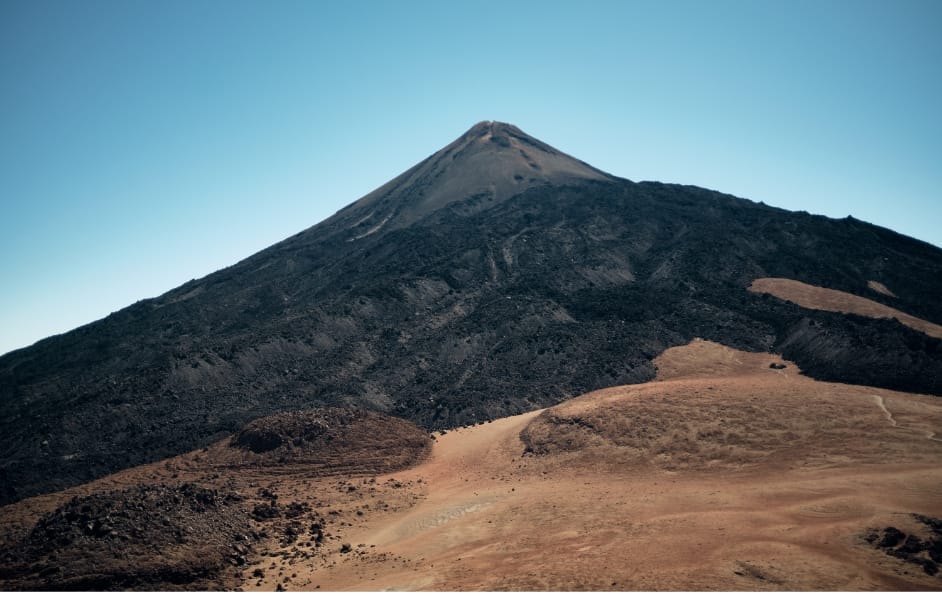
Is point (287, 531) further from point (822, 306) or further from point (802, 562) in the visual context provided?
point (822, 306)

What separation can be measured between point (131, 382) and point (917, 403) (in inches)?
2026

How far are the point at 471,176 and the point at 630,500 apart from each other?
84.3 metres

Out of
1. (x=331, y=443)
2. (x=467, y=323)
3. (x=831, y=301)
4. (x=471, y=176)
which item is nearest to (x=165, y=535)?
(x=331, y=443)

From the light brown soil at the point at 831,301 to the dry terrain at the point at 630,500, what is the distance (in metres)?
19.3

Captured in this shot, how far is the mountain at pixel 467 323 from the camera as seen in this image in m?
40.6

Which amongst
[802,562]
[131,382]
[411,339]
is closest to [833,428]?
[802,562]

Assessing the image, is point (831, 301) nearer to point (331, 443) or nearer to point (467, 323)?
point (467, 323)

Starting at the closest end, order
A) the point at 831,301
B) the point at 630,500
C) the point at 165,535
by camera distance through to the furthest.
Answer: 1. the point at 165,535
2. the point at 630,500
3. the point at 831,301

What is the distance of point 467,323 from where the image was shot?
182ft

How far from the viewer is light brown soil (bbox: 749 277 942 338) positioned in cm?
4831

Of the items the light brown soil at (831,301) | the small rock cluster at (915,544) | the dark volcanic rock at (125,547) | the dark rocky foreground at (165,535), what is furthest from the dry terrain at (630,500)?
the light brown soil at (831,301)

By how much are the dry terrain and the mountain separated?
749 cm

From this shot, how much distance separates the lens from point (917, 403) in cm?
2881

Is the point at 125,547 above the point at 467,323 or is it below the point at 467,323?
below
